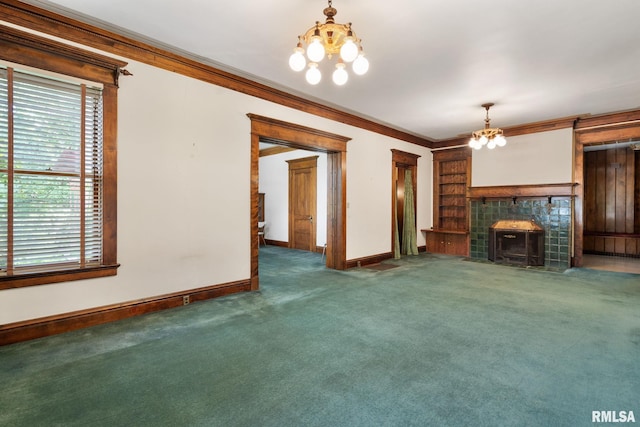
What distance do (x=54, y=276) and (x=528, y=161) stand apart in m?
8.31

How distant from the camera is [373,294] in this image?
14.2 feet

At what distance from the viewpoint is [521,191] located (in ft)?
22.5

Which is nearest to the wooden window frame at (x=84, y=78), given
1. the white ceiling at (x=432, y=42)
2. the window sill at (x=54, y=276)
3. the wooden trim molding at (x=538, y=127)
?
the window sill at (x=54, y=276)

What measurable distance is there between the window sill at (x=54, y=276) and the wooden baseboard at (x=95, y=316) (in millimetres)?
338

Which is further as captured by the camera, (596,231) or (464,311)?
(596,231)

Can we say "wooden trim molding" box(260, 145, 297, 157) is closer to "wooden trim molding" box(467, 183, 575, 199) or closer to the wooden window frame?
"wooden trim molding" box(467, 183, 575, 199)

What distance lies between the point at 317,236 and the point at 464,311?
502cm

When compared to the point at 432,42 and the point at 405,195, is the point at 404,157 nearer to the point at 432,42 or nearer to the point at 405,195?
the point at 405,195

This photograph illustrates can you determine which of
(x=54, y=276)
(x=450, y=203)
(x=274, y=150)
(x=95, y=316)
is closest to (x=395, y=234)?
(x=450, y=203)

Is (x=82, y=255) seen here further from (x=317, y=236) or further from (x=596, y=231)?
(x=596, y=231)

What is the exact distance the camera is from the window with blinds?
2.73m

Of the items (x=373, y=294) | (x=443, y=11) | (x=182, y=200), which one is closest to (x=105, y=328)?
(x=182, y=200)

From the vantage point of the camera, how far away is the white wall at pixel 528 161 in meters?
6.37

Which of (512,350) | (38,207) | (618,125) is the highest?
(618,125)
